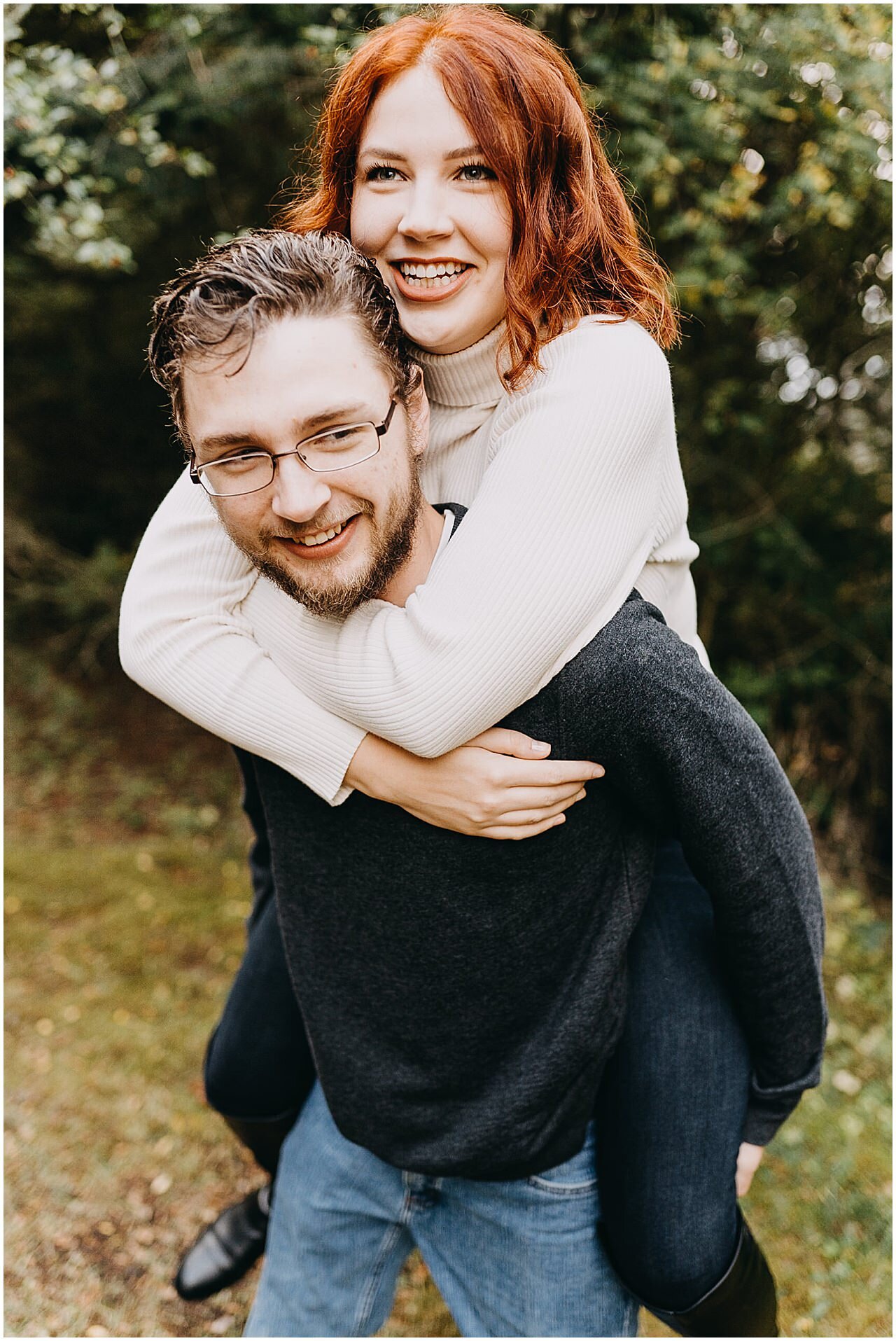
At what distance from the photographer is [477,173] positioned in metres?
1.64

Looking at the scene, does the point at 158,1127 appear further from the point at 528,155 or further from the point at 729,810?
the point at 528,155

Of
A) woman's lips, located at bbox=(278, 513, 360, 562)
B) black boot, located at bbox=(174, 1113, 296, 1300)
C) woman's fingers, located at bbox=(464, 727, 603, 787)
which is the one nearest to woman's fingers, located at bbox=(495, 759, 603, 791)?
woman's fingers, located at bbox=(464, 727, 603, 787)

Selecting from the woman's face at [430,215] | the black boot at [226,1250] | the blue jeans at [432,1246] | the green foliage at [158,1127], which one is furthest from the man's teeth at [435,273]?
the green foliage at [158,1127]

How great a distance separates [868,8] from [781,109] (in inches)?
13.9

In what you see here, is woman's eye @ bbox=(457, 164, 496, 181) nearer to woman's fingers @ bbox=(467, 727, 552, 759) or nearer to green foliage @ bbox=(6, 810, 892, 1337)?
woman's fingers @ bbox=(467, 727, 552, 759)

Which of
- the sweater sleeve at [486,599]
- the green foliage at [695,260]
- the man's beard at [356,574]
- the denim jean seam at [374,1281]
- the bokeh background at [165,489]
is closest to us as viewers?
the sweater sleeve at [486,599]

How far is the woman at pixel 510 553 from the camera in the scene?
1.41m

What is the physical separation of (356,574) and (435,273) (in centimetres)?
58

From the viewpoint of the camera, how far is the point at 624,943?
1.62m

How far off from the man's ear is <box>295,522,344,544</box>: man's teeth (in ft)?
0.79

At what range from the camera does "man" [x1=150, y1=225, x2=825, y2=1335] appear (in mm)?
1396

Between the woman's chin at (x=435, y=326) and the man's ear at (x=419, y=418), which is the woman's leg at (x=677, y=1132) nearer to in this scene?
the man's ear at (x=419, y=418)

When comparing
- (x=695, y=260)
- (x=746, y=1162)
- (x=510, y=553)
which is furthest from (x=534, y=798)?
(x=695, y=260)

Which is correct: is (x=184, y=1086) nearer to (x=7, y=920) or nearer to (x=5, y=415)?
(x=7, y=920)
